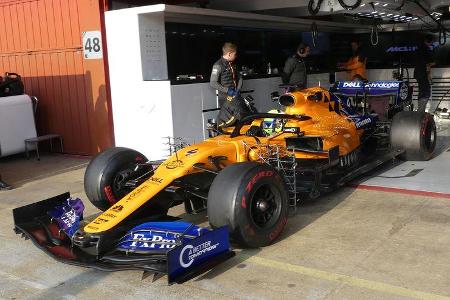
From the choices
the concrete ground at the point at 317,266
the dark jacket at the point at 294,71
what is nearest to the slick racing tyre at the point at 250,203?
the concrete ground at the point at 317,266

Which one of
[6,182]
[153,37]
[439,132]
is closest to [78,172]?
[6,182]

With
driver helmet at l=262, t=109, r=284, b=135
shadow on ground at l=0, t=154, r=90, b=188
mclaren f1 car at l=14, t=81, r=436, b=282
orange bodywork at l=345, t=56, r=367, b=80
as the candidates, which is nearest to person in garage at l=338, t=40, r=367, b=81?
orange bodywork at l=345, t=56, r=367, b=80

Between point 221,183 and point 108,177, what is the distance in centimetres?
143

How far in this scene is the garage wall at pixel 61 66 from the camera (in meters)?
8.80

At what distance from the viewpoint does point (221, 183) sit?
419 cm

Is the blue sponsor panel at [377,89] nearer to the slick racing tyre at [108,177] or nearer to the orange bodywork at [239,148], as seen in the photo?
the orange bodywork at [239,148]

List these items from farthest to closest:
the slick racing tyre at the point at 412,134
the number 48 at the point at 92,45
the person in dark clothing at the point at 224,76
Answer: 1. the number 48 at the point at 92,45
2. the person in dark clothing at the point at 224,76
3. the slick racing tyre at the point at 412,134

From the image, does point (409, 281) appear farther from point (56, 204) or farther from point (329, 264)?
point (56, 204)

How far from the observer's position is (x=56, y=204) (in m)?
4.70

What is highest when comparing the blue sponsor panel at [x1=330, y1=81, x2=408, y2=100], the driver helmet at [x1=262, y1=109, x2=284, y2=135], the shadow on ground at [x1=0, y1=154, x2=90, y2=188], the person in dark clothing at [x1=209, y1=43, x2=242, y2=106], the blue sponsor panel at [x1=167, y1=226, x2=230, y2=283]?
the person in dark clothing at [x1=209, y1=43, x2=242, y2=106]

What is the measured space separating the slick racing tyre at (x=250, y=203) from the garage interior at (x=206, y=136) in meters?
0.19

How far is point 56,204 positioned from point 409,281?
3.00 metres

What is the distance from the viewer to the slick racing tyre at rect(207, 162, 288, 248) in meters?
4.08

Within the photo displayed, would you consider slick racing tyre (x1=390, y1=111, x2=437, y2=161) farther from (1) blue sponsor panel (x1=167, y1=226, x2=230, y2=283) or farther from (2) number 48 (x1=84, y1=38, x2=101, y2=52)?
(2) number 48 (x1=84, y1=38, x2=101, y2=52)
